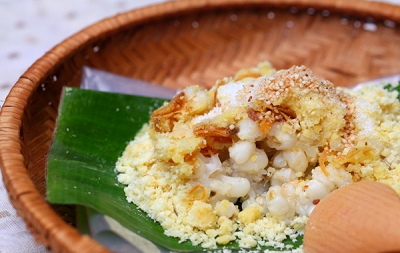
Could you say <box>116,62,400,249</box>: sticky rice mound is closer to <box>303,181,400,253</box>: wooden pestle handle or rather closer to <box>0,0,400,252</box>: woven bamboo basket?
<box>303,181,400,253</box>: wooden pestle handle

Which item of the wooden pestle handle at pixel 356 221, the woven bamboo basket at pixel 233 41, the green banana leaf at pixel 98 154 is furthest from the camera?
the woven bamboo basket at pixel 233 41

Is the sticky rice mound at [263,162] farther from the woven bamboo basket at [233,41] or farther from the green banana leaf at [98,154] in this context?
the woven bamboo basket at [233,41]

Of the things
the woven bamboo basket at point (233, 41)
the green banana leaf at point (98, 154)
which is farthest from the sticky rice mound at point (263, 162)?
the woven bamboo basket at point (233, 41)

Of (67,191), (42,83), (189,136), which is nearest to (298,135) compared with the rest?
(189,136)

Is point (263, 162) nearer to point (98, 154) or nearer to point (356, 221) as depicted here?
point (356, 221)

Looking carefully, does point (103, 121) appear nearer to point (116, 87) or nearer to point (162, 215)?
point (116, 87)

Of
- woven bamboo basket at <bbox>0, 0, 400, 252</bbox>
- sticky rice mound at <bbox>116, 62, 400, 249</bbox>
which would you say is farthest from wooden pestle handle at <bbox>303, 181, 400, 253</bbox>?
woven bamboo basket at <bbox>0, 0, 400, 252</bbox>
